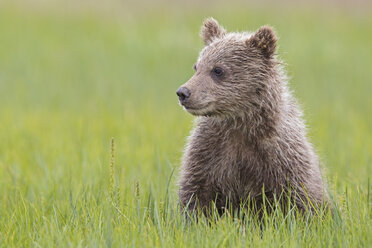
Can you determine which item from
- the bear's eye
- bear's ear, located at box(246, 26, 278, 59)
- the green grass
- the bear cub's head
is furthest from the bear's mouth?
bear's ear, located at box(246, 26, 278, 59)

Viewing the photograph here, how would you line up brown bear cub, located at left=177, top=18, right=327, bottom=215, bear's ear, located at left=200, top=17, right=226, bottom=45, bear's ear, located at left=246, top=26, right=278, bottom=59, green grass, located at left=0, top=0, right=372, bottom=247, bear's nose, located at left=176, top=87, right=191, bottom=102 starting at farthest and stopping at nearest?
bear's ear, located at left=200, top=17, right=226, bottom=45 < bear's ear, located at left=246, top=26, right=278, bottom=59 < brown bear cub, located at left=177, top=18, right=327, bottom=215 < bear's nose, located at left=176, top=87, right=191, bottom=102 < green grass, located at left=0, top=0, right=372, bottom=247

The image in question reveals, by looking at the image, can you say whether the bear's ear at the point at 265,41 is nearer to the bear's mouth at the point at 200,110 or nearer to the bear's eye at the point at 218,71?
the bear's eye at the point at 218,71

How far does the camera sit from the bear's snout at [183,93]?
5507mm

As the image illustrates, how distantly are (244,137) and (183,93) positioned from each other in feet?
2.32

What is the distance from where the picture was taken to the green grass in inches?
197

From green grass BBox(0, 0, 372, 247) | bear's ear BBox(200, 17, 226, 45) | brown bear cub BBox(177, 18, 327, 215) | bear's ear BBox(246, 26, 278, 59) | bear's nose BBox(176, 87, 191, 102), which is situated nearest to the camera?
green grass BBox(0, 0, 372, 247)

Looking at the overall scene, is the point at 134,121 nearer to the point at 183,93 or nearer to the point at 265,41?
the point at 265,41

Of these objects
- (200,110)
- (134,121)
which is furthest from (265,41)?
(134,121)

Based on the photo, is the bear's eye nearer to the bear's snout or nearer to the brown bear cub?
the brown bear cub

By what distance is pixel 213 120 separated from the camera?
5984 mm

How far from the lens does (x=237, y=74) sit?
19.5 ft

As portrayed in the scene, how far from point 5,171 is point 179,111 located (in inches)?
179

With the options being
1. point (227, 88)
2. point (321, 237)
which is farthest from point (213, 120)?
point (321, 237)

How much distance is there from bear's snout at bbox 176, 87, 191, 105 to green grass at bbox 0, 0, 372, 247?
62 cm
